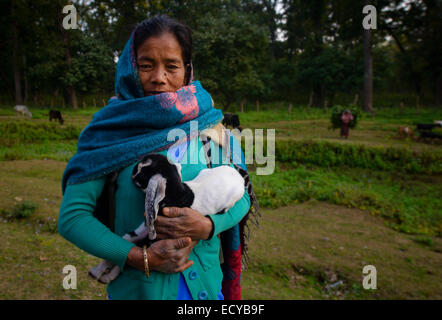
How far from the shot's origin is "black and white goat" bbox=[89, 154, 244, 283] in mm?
1035

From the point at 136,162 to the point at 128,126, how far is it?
16 centimetres

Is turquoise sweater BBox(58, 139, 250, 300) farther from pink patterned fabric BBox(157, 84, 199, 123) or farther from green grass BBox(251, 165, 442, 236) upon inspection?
green grass BBox(251, 165, 442, 236)

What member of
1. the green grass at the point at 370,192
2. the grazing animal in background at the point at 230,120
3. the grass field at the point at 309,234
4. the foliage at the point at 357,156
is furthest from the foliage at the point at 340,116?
the grazing animal in background at the point at 230,120

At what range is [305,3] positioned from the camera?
81.9ft

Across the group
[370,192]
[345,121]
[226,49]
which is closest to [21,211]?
[370,192]

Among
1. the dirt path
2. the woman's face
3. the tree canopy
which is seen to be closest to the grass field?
the dirt path

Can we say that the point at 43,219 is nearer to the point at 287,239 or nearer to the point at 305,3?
the point at 287,239

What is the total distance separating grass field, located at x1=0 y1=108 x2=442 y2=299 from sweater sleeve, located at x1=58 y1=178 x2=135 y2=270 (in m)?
2.29

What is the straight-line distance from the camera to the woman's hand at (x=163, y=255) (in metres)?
1.09

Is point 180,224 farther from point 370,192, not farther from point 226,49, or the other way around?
point 226,49

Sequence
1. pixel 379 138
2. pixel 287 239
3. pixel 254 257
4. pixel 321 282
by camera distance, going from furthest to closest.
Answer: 1. pixel 379 138
2. pixel 287 239
3. pixel 254 257
4. pixel 321 282
